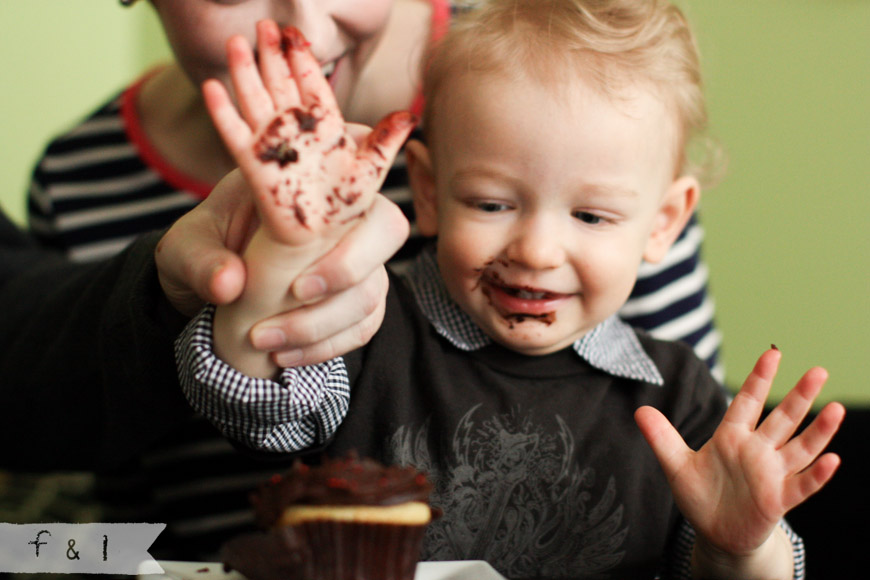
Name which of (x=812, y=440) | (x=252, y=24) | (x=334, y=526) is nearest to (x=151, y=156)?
(x=252, y=24)

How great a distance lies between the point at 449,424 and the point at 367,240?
0.29 metres

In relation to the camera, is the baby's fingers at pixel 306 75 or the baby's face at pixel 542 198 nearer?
the baby's fingers at pixel 306 75

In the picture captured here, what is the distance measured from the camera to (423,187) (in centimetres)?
88

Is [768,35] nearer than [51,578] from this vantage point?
No

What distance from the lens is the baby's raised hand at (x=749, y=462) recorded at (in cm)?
68

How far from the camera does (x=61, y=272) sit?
102 centimetres

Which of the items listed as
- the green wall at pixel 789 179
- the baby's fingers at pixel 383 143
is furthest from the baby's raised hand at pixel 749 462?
the green wall at pixel 789 179

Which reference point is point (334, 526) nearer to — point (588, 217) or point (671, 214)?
point (588, 217)

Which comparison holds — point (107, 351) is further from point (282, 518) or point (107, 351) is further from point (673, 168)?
point (673, 168)

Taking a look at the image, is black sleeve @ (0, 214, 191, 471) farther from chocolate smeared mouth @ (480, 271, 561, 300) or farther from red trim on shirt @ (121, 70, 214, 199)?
chocolate smeared mouth @ (480, 271, 561, 300)

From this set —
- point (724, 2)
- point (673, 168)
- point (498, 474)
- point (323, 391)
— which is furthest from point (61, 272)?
point (724, 2)

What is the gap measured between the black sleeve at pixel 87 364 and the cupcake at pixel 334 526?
25 cm

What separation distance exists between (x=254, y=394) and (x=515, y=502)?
1.01 ft

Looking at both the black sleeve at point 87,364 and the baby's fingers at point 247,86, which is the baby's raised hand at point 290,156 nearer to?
the baby's fingers at point 247,86
